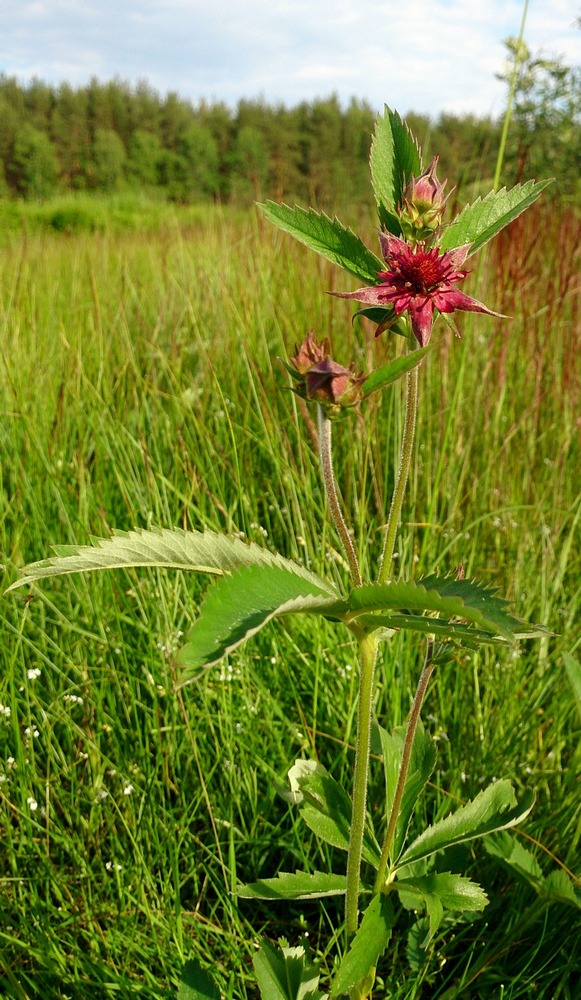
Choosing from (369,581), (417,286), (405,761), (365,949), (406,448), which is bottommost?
(365,949)

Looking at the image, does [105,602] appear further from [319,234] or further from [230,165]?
[230,165]

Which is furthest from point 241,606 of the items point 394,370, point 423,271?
point 423,271

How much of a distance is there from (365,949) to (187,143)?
13.4 meters

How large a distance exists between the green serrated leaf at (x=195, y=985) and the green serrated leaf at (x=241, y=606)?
0.47 meters

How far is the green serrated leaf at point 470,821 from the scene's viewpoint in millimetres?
866

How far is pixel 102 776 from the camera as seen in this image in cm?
124

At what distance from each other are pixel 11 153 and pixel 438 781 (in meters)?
11.5

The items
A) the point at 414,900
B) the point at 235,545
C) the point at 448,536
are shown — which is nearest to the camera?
the point at 235,545

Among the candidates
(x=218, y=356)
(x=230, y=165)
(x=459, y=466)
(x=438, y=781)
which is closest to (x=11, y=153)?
(x=230, y=165)

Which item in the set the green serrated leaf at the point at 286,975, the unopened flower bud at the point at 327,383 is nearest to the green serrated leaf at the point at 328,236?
the unopened flower bud at the point at 327,383

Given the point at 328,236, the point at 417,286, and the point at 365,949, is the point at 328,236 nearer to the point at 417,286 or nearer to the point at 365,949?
the point at 417,286

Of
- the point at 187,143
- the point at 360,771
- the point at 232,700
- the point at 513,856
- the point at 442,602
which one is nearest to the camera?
the point at 442,602

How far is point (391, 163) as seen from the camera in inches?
28.9

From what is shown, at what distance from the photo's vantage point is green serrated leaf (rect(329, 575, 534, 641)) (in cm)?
51
